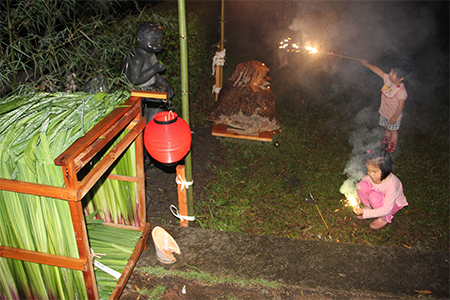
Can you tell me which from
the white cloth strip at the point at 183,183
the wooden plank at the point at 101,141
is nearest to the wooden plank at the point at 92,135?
the wooden plank at the point at 101,141

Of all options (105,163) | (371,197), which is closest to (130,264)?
(105,163)

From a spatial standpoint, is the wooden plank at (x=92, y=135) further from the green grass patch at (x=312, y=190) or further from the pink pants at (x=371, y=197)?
the pink pants at (x=371, y=197)

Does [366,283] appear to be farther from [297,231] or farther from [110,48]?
[110,48]

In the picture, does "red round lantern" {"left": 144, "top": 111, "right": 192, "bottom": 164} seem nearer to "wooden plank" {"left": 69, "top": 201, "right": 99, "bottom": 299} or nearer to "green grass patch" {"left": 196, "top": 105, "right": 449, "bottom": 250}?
"wooden plank" {"left": 69, "top": 201, "right": 99, "bottom": 299}

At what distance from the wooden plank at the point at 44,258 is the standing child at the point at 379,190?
152 inches

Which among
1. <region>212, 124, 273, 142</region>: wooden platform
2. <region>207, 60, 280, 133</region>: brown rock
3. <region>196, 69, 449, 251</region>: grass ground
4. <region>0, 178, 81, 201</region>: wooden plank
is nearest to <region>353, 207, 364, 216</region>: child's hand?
<region>196, 69, 449, 251</region>: grass ground

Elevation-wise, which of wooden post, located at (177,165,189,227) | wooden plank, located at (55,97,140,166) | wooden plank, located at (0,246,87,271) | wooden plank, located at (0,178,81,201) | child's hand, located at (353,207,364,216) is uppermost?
wooden plank, located at (55,97,140,166)

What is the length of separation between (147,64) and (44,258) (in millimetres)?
3436

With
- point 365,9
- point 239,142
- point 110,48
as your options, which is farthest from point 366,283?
point 365,9

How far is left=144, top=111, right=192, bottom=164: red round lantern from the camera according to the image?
2846 millimetres

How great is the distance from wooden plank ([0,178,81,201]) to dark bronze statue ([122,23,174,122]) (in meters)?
2.63

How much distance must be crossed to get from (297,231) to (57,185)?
3560mm

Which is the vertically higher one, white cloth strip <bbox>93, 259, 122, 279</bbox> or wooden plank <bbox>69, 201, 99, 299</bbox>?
wooden plank <bbox>69, 201, 99, 299</bbox>

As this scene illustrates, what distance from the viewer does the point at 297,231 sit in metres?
4.64
